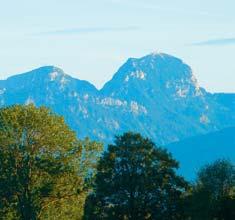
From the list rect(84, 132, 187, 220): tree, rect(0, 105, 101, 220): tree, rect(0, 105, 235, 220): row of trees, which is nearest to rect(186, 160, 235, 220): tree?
rect(0, 105, 235, 220): row of trees

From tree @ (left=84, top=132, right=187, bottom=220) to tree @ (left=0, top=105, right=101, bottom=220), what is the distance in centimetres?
800

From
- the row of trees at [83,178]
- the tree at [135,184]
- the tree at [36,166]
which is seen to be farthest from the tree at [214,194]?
the tree at [36,166]

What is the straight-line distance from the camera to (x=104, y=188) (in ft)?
265

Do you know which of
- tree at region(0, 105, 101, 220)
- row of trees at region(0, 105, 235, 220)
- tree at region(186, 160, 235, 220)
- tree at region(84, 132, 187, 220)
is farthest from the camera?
tree at region(186, 160, 235, 220)

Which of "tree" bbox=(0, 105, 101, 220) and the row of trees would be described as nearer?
"tree" bbox=(0, 105, 101, 220)

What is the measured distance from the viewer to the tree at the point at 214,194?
3216 inches

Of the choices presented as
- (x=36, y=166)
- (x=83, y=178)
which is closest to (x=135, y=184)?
(x=83, y=178)

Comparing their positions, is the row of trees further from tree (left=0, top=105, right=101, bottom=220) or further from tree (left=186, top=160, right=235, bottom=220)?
tree (left=186, top=160, right=235, bottom=220)

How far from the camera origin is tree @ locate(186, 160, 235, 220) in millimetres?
81688

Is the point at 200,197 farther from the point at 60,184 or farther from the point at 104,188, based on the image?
the point at 60,184

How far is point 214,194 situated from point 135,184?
21598 mm

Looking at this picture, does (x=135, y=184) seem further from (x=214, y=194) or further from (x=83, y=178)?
(x=214, y=194)

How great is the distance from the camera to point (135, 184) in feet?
263

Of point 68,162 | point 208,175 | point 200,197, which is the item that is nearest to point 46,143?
point 68,162
